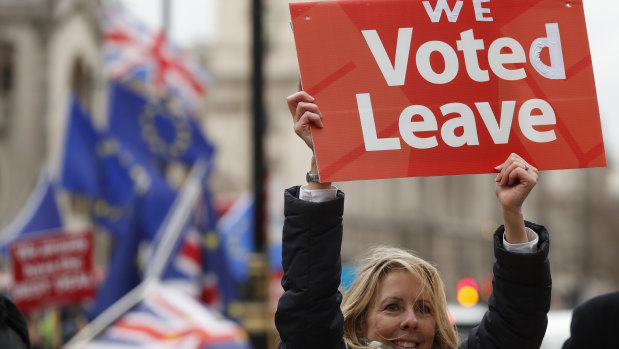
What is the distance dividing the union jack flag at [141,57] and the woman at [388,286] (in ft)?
42.7

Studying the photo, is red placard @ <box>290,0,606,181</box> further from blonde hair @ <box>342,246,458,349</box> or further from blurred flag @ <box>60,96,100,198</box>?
blurred flag @ <box>60,96,100,198</box>

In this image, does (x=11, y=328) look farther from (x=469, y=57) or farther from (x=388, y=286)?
(x=469, y=57)

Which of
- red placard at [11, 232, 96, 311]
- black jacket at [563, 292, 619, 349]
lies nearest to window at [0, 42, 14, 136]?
red placard at [11, 232, 96, 311]

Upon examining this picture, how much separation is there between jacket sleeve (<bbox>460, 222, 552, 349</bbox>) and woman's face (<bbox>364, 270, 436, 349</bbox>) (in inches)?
8.2

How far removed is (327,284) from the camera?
3082 mm

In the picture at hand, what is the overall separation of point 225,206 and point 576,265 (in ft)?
180

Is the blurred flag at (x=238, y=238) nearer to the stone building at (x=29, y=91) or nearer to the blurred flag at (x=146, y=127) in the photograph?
the blurred flag at (x=146, y=127)

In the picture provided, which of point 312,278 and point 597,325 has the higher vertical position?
point 312,278

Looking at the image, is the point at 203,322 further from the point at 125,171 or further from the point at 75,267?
the point at 125,171

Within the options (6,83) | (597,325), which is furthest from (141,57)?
(597,325)

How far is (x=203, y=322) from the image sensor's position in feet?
24.3

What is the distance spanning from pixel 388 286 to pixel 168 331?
413 centimetres

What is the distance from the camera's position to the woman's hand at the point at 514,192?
319 centimetres

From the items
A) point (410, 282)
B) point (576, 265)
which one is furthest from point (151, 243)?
point (576, 265)
